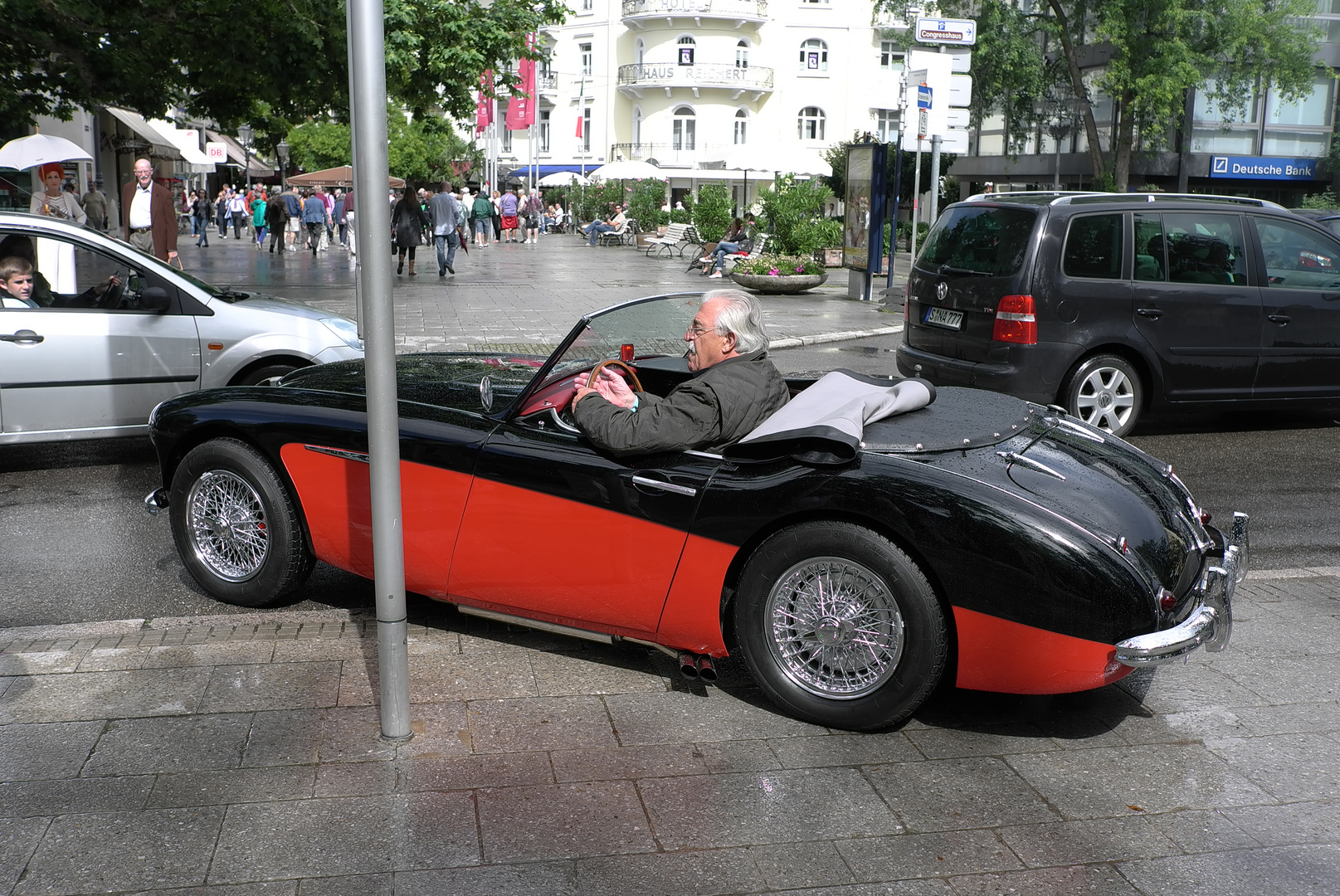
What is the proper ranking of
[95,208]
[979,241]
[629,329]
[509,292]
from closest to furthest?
[629,329], [979,241], [509,292], [95,208]

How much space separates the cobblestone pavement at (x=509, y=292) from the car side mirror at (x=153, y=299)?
570cm

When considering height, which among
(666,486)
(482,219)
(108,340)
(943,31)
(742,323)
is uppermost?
(943,31)

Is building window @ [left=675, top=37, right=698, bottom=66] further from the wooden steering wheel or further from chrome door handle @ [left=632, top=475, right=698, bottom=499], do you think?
chrome door handle @ [left=632, top=475, right=698, bottom=499]

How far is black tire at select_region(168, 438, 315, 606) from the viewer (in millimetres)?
4820

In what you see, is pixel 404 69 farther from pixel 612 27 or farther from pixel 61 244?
pixel 612 27

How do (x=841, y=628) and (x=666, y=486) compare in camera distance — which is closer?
(x=841, y=628)

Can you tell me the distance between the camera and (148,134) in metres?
36.1

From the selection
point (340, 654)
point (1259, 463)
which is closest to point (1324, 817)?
point (340, 654)

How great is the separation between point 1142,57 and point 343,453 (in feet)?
112

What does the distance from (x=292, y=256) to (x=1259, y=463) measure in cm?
2739

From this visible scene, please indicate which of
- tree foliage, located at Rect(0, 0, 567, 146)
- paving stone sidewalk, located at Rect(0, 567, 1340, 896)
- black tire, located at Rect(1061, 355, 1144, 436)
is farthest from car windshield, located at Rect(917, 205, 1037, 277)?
tree foliage, located at Rect(0, 0, 567, 146)

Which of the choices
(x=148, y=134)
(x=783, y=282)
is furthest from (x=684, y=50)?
(x=783, y=282)

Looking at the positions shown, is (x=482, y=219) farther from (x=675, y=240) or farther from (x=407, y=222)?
(x=407, y=222)

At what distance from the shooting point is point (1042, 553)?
3621mm
